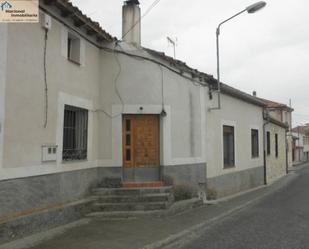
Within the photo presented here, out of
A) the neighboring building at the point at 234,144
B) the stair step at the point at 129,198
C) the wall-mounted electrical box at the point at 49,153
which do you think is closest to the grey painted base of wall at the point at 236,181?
the neighboring building at the point at 234,144

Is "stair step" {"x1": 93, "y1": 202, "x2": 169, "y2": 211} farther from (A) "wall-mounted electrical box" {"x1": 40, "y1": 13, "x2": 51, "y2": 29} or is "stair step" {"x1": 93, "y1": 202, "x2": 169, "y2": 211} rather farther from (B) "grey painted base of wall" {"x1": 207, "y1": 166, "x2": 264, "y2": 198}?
(A) "wall-mounted electrical box" {"x1": 40, "y1": 13, "x2": 51, "y2": 29}

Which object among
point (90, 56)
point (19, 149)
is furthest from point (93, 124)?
point (19, 149)

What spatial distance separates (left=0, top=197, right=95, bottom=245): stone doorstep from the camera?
751 centimetres

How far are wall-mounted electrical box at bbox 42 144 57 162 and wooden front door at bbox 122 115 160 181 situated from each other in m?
3.13

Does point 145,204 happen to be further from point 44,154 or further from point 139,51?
point 139,51

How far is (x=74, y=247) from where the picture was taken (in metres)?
7.38

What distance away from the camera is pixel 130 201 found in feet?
36.2

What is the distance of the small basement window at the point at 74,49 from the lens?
34.8 feet

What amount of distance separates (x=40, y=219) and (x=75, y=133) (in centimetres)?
302

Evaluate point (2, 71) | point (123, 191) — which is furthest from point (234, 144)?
point (2, 71)

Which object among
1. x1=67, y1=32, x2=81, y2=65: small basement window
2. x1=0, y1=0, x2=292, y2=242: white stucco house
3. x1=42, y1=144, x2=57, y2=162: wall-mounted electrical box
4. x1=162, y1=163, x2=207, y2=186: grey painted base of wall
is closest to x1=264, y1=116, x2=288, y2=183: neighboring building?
x1=0, y1=0, x2=292, y2=242: white stucco house

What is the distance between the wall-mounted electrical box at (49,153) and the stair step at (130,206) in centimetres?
208

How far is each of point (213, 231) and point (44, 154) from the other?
155 inches

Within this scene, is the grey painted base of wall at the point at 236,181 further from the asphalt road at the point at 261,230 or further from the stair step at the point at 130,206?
the stair step at the point at 130,206
